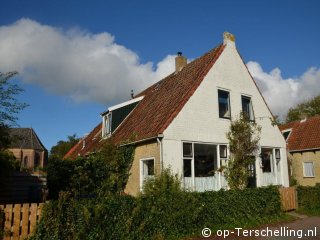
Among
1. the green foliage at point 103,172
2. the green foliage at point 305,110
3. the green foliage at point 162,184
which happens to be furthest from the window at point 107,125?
the green foliage at point 305,110

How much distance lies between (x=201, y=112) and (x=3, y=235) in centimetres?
1006

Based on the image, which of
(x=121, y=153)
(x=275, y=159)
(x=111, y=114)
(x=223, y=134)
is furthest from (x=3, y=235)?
(x=275, y=159)

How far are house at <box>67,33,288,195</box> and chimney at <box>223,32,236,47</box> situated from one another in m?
0.06

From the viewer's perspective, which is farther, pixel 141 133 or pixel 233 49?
pixel 233 49

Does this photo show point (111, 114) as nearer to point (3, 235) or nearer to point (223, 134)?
point (223, 134)

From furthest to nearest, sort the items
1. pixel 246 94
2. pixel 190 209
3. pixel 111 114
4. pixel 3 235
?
pixel 111 114 → pixel 246 94 → pixel 190 209 → pixel 3 235

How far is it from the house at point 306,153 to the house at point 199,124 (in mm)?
9730

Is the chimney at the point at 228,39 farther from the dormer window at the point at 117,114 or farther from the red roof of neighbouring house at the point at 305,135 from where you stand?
the red roof of neighbouring house at the point at 305,135

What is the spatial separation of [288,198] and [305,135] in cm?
1571

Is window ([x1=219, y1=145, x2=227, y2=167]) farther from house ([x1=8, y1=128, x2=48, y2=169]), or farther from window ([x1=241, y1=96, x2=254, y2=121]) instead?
house ([x1=8, y1=128, x2=48, y2=169])

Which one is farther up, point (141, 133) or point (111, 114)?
point (111, 114)

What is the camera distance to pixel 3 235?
792 centimetres

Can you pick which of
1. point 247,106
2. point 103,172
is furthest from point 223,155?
point 103,172

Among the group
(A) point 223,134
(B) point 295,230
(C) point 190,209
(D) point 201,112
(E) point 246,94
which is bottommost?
(B) point 295,230
